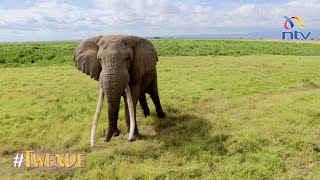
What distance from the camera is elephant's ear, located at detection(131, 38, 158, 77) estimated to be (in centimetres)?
820

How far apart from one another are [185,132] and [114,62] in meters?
2.91

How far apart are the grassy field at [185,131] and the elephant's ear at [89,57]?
Answer: 1.69 m

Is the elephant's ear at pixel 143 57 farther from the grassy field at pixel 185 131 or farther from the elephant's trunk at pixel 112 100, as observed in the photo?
the grassy field at pixel 185 131

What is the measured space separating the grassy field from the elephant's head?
1.22 metres

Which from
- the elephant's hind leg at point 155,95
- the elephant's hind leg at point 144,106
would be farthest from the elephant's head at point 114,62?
the elephant's hind leg at point 144,106

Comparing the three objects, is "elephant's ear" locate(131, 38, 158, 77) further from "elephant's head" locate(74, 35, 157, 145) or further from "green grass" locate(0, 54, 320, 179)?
"green grass" locate(0, 54, 320, 179)

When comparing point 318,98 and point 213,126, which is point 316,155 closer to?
point 213,126

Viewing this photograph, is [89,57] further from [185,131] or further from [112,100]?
[185,131]

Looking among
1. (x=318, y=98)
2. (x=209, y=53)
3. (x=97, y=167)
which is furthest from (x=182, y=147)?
(x=209, y=53)

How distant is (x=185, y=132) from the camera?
916 cm

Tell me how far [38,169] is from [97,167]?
1.20 metres

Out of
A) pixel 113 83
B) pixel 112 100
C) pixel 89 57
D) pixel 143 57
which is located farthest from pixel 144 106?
pixel 113 83

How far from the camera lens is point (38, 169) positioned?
7047 mm

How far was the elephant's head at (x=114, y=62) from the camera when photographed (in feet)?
24.3
